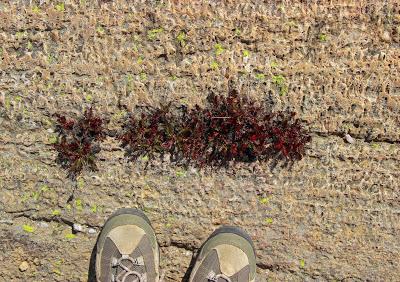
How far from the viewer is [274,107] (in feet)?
13.6

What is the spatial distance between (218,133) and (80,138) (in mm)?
1318

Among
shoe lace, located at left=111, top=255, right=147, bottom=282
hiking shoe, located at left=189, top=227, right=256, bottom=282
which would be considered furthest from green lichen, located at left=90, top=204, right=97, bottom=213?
hiking shoe, located at left=189, top=227, right=256, bottom=282

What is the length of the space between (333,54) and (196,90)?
1.30 meters

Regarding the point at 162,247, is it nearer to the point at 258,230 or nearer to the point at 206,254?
the point at 206,254

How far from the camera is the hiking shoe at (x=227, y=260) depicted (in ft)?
13.8

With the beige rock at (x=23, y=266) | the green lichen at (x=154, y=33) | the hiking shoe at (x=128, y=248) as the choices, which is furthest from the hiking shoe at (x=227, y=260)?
the green lichen at (x=154, y=33)

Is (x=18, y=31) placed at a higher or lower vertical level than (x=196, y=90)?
higher

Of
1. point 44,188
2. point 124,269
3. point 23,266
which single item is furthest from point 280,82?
point 23,266

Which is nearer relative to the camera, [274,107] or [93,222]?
[274,107]

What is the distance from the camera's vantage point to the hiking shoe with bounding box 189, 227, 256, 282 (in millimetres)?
4215

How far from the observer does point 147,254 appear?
4.29 metres

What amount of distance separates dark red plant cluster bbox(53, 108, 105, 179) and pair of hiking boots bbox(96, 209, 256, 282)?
63cm

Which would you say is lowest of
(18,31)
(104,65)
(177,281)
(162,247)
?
(177,281)

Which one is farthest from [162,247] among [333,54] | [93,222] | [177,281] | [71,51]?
[333,54]
